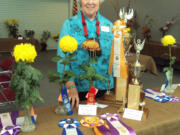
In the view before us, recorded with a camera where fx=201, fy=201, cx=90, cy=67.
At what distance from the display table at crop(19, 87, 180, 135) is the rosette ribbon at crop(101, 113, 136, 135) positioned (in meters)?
0.03

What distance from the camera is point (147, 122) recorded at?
40.7 inches

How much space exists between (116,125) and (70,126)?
8.9 inches

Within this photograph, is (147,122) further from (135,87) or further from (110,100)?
(110,100)

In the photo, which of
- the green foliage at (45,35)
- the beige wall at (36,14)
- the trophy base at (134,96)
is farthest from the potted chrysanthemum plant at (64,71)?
the green foliage at (45,35)

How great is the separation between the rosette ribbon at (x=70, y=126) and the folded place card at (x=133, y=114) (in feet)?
0.92

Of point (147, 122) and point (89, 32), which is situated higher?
point (89, 32)

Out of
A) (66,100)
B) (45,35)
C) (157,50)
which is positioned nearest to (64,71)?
(66,100)

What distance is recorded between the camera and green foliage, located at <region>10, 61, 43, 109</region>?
0.83 meters

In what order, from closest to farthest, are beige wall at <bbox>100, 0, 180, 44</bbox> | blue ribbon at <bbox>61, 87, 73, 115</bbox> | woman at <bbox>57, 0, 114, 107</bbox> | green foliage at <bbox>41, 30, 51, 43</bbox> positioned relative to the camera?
blue ribbon at <bbox>61, 87, 73, 115</bbox> → woman at <bbox>57, 0, 114, 107</bbox> → beige wall at <bbox>100, 0, 180, 44</bbox> → green foliage at <bbox>41, 30, 51, 43</bbox>

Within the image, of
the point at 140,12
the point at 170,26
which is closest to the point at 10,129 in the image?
the point at 170,26

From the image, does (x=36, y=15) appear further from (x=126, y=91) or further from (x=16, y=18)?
(x=126, y=91)

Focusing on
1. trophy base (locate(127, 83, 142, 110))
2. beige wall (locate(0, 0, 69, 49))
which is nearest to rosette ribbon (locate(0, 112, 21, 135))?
trophy base (locate(127, 83, 142, 110))

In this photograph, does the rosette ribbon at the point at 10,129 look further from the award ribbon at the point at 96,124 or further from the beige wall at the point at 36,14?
the beige wall at the point at 36,14

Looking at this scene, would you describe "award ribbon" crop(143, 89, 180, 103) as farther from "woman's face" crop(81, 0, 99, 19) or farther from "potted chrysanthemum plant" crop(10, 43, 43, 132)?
"potted chrysanthemum plant" crop(10, 43, 43, 132)
